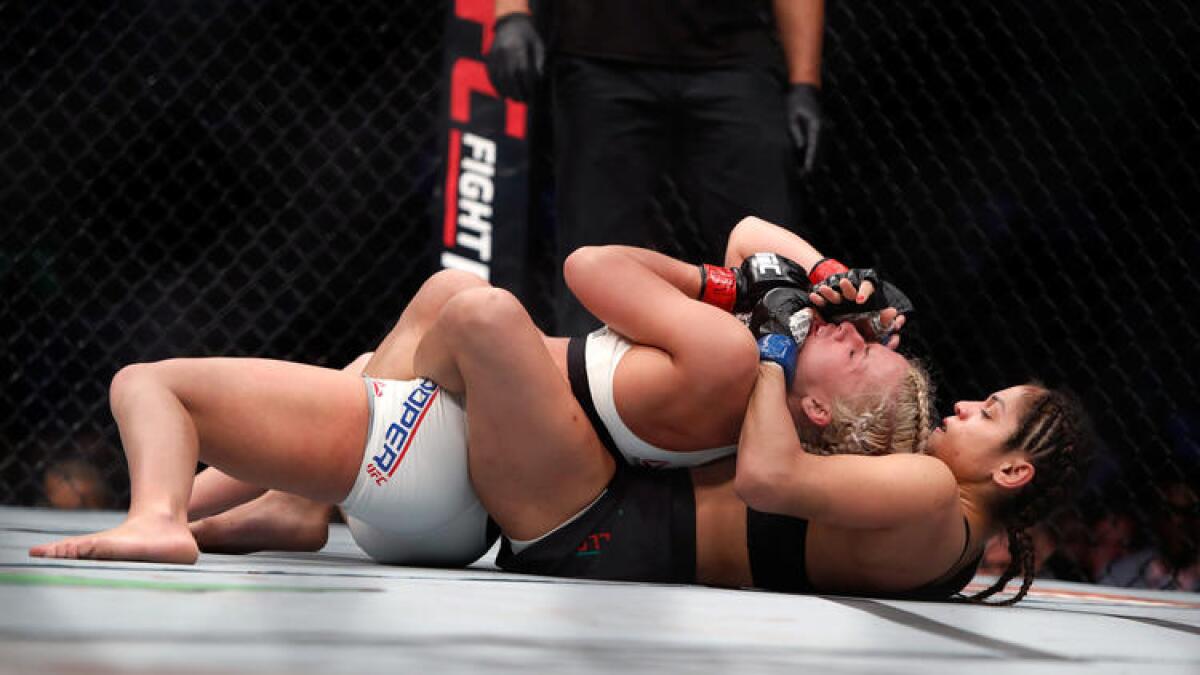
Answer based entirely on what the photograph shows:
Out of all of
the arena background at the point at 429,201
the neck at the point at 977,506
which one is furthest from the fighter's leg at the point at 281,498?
the arena background at the point at 429,201

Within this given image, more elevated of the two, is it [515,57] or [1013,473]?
[515,57]

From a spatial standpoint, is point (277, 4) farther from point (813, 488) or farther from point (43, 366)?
point (813, 488)

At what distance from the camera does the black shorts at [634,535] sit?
1.26m

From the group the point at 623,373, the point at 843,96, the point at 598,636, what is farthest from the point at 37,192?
the point at 598,636

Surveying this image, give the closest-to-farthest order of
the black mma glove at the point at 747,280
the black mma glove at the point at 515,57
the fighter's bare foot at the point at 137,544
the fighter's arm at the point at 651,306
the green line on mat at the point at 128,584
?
the green line on mat at the point at 128,584 < the fighter's bare foot at the point at 137,544 < the fighter's arm at the point at 651,306 < the black mma glove at the point at 747,280 < the black mma glove at the point at 515,57

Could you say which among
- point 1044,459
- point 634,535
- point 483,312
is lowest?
point 634,535

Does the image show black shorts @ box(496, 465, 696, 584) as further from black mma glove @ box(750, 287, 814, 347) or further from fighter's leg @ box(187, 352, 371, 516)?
fighter's leg @ box(187, 352, 371, 516)

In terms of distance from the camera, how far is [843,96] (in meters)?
2.77

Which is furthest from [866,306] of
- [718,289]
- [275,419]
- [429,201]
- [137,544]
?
[429,201]

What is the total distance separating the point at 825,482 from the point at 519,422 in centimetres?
27

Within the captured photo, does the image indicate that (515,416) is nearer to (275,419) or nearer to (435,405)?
(435,405)

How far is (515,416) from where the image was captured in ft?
3.92

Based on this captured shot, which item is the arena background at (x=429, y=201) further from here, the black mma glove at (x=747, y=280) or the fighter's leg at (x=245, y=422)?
the fighter's leg at (x=245, y=422)

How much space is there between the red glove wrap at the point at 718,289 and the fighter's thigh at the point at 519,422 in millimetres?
195
